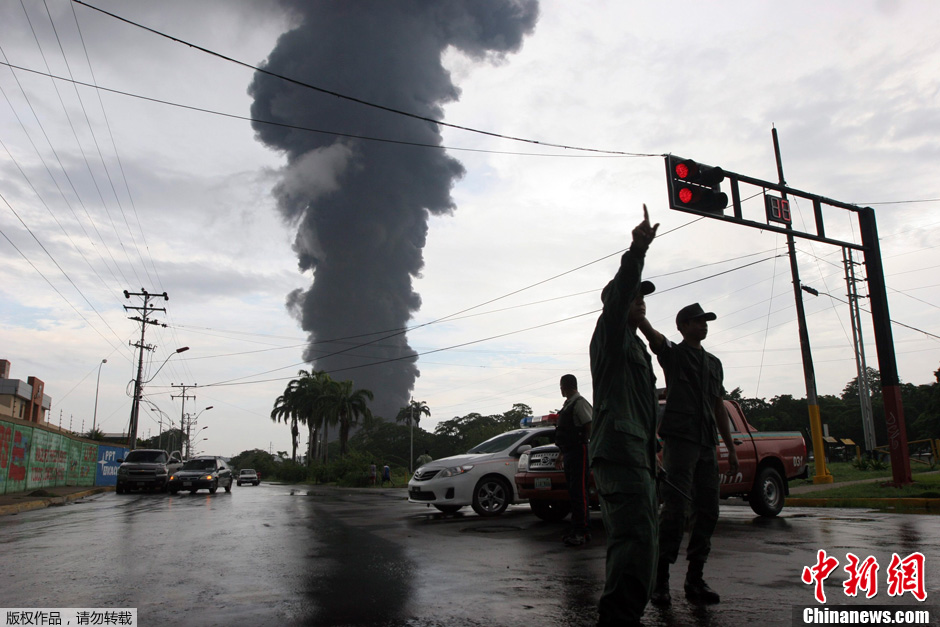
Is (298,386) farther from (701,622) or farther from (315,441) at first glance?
(701,622)

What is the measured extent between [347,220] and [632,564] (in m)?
127

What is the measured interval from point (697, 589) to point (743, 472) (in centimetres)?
530

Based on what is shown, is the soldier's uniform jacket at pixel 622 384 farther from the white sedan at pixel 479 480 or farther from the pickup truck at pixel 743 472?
the white sedan at pixel 479 480

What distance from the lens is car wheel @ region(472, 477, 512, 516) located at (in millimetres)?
10469

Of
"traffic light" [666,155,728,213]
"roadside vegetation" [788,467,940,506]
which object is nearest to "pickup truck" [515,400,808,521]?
"roadside vegetation" [788,467,940,506]

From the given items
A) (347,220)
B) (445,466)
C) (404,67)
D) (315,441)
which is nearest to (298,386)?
(315,441)

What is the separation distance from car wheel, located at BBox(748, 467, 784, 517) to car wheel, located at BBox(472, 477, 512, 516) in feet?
12.5

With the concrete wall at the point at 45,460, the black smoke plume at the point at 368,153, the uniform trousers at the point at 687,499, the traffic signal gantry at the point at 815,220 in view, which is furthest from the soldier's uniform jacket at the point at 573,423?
the black smoke plume at the point at 368,153

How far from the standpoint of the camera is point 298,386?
60.8 m

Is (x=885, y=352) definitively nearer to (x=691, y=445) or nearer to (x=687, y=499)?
(x=691, y=445)

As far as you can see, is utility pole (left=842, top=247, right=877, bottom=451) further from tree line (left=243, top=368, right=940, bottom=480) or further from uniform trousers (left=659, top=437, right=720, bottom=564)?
uniform trousers (left=659, top=437, right=720, bottom=564)

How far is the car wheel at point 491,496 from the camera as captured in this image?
10.5 m

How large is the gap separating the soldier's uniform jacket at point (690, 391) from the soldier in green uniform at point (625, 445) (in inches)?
43.5

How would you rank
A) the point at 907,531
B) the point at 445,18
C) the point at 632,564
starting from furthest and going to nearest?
the point at 445,18 < the point at 907,531 < the point at 632,564
